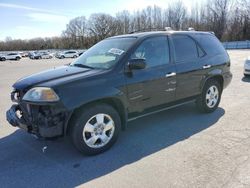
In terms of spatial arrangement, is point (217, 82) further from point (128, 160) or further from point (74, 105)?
point (74, 105)

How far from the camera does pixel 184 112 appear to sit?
20.1 ft

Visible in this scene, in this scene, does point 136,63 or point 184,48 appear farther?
point 184,48

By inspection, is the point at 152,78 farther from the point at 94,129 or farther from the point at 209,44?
the point at 209,44

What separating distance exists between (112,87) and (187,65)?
1899 millimetres

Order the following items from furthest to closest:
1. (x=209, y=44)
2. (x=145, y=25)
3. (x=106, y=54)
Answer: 1. (x=145, y=25)
2. (x=209, y=44)
3. (x=106, y=54)

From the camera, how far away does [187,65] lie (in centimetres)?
525

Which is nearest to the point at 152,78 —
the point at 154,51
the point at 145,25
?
the point at 154,51

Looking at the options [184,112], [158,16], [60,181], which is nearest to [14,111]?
[60,181]

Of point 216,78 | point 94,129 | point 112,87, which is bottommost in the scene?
point 94,129

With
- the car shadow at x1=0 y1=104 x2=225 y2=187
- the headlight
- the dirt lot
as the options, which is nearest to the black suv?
the headlight

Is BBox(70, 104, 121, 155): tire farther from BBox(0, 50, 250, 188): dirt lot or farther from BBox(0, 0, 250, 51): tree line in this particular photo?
BBox(0, 0, 250, 51): tree line

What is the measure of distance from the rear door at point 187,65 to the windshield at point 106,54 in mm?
1036

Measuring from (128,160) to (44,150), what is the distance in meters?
1.44

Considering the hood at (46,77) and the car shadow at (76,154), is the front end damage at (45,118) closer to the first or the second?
the hood at (46,77)
